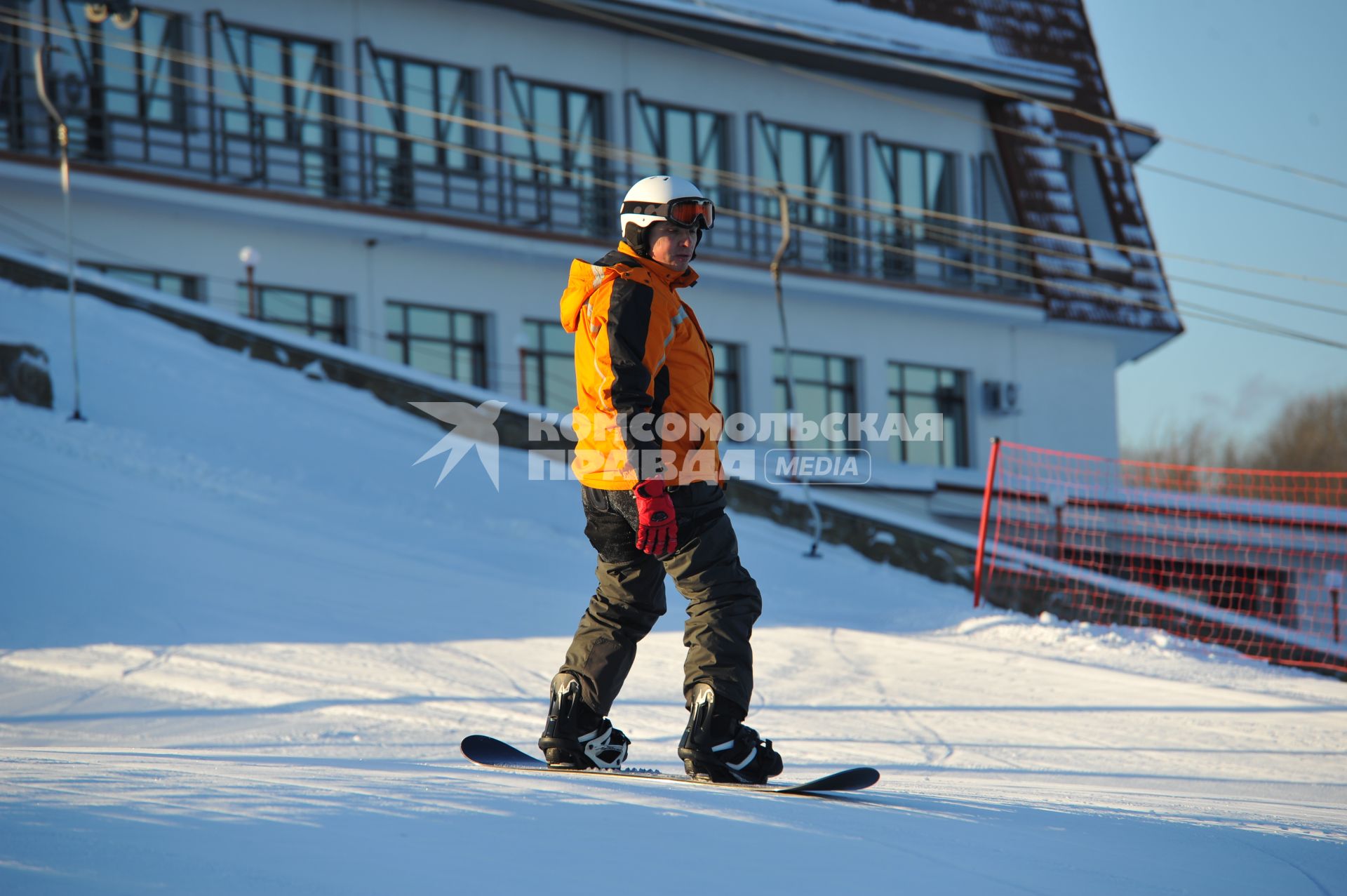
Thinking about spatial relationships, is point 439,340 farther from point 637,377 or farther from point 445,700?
point 637,377

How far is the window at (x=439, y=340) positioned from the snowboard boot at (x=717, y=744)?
61.7ft

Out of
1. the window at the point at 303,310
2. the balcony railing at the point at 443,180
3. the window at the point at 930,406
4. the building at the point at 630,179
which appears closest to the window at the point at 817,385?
the building at the point at 630,179

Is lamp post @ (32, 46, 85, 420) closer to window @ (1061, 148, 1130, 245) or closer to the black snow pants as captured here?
the black snow pants

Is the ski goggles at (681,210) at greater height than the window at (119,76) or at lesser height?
lesser

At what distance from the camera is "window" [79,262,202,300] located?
20156 millimetres

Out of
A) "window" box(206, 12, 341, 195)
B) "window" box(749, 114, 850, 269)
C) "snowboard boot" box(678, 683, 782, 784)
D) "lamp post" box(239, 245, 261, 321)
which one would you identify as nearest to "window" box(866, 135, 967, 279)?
"window" box(749, 114, 850, 269)

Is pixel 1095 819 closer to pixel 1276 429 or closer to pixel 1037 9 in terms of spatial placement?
pixel 1037 9

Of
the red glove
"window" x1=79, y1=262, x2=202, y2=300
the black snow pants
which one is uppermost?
"window" x1=79, y1=262, x2=202, y2=300

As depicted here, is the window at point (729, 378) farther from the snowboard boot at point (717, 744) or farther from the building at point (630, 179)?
the snowboard boot at point (717, 744)

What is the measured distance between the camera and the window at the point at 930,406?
2862 centimetres

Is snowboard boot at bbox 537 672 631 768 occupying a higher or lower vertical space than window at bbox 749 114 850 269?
lower

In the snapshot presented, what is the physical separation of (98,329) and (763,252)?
14.9 meters

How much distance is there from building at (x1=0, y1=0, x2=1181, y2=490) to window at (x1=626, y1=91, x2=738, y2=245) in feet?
0.19

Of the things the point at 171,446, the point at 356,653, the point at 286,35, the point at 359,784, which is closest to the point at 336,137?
the point at 286,35
